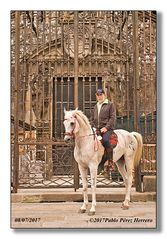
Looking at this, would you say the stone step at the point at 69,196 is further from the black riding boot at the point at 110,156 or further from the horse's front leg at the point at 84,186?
the black riding boot at the point at 110,156

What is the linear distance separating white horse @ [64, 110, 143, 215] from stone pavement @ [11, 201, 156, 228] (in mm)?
102

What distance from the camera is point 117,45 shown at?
498 centimetres

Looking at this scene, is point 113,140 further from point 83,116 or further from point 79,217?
point 79,217

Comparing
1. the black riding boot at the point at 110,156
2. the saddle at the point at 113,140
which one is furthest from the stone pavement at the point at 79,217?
the saddle at the point at 113,140

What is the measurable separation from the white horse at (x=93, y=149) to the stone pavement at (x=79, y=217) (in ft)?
0.33

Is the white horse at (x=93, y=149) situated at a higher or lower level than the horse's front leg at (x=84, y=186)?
higher

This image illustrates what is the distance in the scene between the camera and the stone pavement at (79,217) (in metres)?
4.41

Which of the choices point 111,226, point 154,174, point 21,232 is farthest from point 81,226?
point 154,174

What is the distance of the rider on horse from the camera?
15.1 feet

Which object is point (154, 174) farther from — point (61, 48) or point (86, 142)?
point (61, 48)

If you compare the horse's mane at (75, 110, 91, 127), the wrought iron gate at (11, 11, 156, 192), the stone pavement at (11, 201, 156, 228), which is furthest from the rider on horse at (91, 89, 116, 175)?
the stone pavement at (11, 201, 156, 228)

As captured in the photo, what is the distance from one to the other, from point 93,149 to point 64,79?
35.6 inches

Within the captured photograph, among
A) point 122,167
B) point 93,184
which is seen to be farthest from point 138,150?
point 93,184

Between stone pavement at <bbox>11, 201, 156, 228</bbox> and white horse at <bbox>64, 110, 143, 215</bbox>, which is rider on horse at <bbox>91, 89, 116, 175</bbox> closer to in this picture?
white horse at <bbox>64, 110, 143, 215</bbox>
